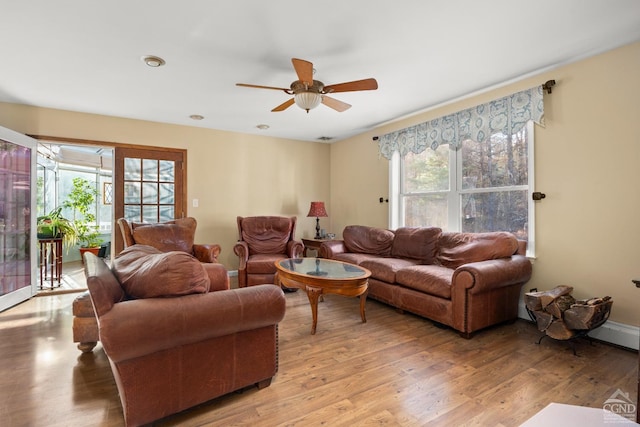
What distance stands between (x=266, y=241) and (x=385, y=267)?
196cm

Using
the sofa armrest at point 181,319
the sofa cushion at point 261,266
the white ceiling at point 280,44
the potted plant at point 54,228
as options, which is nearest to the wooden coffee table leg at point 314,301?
the sofa armrest at point 181,319

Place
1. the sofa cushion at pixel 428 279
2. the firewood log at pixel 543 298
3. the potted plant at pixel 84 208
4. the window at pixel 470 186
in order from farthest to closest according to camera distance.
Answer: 1. the potted plant at pixel 84 208
2. the window at pixel 470 186
3. the sofa cushion at pixel 428 279
4. the firewood log at pixel 543 298

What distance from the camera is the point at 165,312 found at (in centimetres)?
141

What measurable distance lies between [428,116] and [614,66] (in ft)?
5.90

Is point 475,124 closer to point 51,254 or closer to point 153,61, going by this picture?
point 153,61

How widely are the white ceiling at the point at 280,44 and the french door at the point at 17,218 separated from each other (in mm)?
606

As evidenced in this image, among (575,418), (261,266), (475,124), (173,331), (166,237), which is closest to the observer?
(575,418)

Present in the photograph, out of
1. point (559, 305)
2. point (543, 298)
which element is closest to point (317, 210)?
point (543, 298)

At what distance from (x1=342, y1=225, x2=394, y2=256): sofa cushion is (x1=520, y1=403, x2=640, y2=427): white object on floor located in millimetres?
3439

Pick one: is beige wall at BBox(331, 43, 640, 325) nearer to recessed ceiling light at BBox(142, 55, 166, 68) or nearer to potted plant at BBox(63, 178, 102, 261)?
recessed ceiling light at BBox(142, 55, 166, 68)

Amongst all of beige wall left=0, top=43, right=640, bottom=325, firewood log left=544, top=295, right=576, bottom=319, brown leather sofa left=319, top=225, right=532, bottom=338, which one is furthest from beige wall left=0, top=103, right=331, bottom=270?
firewood log left=544, top=295, right=576, bottom=319

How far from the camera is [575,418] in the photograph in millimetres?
686

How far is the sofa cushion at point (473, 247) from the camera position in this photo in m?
2.91

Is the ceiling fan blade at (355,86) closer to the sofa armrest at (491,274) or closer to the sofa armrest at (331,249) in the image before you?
the sofa armrest at (491,274)
